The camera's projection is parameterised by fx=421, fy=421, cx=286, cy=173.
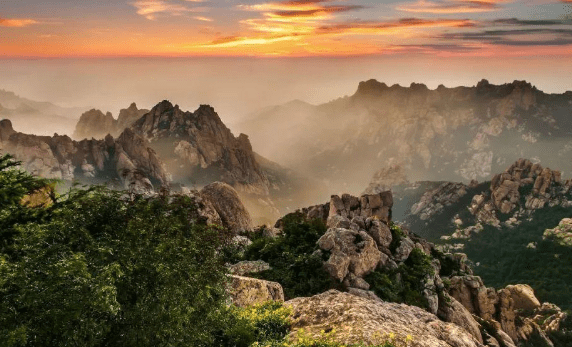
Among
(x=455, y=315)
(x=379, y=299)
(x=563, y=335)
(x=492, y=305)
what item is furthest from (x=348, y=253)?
(x=563, y=335)

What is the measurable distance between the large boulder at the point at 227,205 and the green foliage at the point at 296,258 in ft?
64.1

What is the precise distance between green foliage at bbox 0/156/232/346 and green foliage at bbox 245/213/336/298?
1681 cm

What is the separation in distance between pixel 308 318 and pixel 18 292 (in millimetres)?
13484

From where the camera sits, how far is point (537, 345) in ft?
255

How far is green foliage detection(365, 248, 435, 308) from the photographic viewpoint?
38931 millimetres

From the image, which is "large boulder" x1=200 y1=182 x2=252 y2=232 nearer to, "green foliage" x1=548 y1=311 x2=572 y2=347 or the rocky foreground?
the rocky foreground

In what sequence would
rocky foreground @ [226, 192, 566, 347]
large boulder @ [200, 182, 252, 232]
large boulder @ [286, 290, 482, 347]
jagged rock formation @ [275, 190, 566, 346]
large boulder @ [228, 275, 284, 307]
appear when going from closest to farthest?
1. large boulder @ [286, 290, 482, 347]
2. rocky foreground @ [226, 192, 566, 347]
3. large boulder @ [228, 275, 284, 307]
4. jagged rock formation @ [275, 190, 566, 346]
5. large boulder @ [200, 182, 252, 232]

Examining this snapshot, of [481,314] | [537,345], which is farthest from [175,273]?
[537,345]

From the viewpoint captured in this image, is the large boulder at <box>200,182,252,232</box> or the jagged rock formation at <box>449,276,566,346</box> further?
the large boulder at <box>200,182,252,232</box>

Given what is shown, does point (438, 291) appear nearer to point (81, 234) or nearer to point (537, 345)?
point (81, 234)

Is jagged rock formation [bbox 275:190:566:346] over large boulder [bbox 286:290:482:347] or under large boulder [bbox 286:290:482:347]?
under

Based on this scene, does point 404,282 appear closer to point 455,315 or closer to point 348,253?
point 455,315

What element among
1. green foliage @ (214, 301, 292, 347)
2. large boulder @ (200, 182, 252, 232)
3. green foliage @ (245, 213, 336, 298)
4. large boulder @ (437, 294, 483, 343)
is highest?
green foliage @ (214, 301, 292, 347)

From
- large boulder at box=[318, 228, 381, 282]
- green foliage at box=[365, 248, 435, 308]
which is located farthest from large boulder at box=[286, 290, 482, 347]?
green foliage at box=[365, 248, 435, 308]
